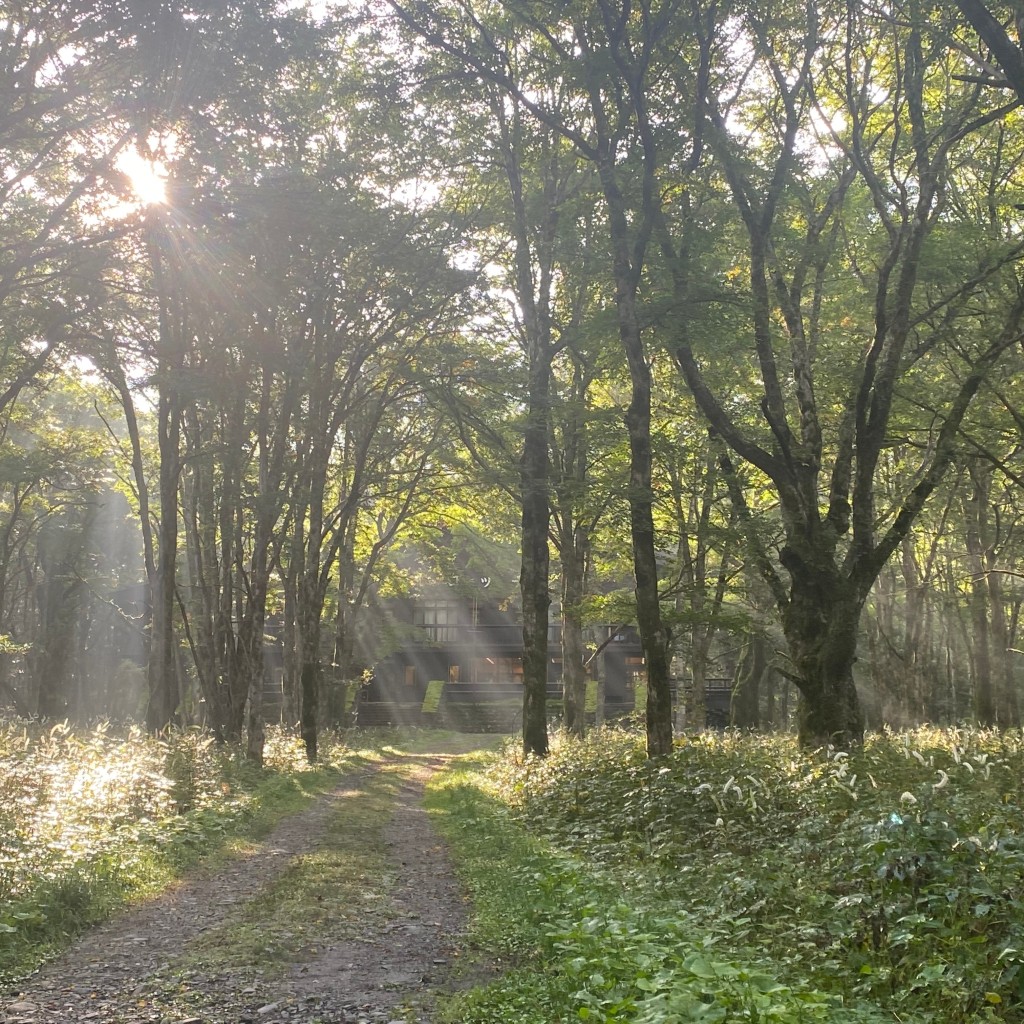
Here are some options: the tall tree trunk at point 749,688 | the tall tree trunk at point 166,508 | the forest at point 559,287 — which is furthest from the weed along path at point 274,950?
the tall tree trunk at point 749,688

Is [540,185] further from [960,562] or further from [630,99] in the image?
[960,562]

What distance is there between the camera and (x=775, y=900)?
7.09 meters

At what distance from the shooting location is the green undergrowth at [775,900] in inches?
197

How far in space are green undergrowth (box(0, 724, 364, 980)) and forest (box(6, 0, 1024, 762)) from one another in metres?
4.45

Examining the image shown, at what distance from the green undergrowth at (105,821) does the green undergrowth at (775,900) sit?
3.34 meters

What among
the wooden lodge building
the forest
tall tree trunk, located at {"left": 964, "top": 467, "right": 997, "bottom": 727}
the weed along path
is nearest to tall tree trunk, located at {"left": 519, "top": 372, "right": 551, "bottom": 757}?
the forest

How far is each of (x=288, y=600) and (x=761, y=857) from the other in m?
26.1

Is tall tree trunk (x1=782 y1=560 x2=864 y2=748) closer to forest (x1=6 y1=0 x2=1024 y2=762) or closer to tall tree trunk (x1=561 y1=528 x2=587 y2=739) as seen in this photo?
forest (x1=6 y1=0 x2=1024 y2=762)

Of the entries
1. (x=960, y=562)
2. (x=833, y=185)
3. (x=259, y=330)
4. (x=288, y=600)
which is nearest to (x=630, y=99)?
(x=833, y=185)

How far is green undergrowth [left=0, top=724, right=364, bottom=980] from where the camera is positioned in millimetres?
7824

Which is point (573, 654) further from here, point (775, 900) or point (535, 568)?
point (775, 900)

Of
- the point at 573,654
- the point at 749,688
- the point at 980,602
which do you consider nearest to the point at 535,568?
the point at 573,654

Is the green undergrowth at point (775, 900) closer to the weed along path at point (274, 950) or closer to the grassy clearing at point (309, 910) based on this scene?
the weed along path at point (274, 950)

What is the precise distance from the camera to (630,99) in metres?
15.8
